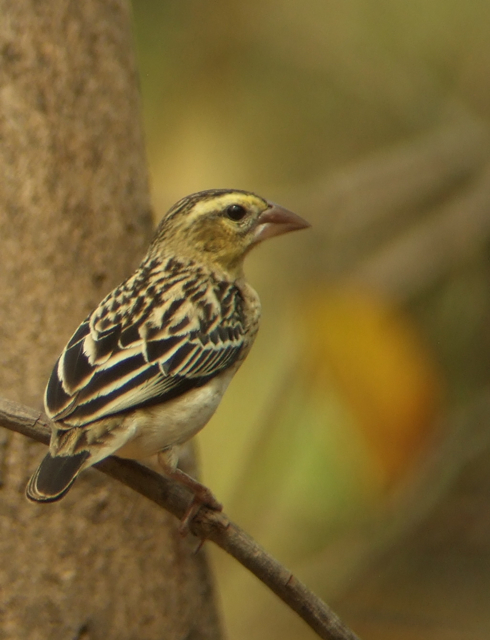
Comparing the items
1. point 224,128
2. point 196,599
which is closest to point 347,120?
point 224,128

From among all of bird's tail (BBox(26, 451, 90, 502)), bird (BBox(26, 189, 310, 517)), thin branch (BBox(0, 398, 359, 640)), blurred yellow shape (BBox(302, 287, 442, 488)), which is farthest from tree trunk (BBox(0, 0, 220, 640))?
blurred yellow shape (BBox(302, 287, 442, 488))

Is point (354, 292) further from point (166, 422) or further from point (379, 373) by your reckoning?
point (166, 422)

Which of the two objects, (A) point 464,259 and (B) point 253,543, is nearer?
(B) point 253,543

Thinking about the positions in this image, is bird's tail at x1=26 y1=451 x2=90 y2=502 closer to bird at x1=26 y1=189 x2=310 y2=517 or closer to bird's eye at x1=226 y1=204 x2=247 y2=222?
bird at x1=26 y1=189 x2=310 y2=517

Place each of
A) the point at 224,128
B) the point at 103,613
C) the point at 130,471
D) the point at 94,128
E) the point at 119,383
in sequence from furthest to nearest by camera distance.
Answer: the point at 224,128 → the point at 94,128 → the point at 103,613 → the point at 130,471 → the point at 119,383

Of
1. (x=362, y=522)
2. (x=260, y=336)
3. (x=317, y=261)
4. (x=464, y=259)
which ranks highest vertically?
(x=464, y=259)

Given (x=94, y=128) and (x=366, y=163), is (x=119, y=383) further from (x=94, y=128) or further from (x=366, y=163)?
(x=366, y=163)

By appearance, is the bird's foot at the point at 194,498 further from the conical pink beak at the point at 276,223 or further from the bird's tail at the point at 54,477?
the conical pink beak at the point at 276,223

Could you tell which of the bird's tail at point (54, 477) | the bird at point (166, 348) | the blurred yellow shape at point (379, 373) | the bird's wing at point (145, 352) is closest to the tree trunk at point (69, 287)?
the bird at point (166, 348)

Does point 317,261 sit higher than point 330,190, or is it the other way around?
point 330,190
